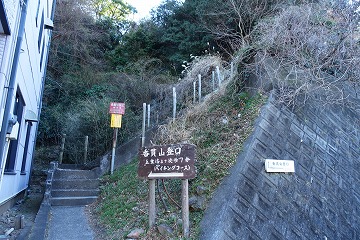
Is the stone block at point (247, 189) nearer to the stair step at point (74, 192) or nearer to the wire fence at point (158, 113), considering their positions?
the stair step at point (74, 192)

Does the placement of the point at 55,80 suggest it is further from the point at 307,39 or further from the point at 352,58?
the point at 352,58

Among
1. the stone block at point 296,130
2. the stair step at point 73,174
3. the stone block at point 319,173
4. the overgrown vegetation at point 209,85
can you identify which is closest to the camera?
the stone block at point 319,173

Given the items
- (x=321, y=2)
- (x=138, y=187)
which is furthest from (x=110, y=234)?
(x=321, y=2)

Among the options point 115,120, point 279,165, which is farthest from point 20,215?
point 279,165

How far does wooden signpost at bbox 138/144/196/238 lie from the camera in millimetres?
4473

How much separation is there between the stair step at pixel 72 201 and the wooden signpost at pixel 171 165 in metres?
3.60

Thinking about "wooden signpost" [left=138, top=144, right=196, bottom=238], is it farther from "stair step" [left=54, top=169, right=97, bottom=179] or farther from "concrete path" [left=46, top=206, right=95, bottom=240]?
"stair step" [left=54, top=169, right=97, bottom=179]

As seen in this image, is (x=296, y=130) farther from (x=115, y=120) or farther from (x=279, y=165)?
(x=115, y=120)

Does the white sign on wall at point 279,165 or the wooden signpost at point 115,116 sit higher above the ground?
the wooden signpost at point 115,116

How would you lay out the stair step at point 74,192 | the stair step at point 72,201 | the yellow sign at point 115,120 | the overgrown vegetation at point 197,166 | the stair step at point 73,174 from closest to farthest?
the overgrown vegetation at point 197,166 → the stair step at point 72,201 → the stair step at point 74,192 → the stair step at point 73,174 → the yellow sign at point 115,120

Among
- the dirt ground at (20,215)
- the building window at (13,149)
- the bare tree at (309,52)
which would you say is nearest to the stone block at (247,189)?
the bare tree at (309,52)

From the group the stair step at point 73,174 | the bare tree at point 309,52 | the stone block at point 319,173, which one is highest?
the bare tree at point 309,52

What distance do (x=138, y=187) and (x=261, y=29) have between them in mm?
5497

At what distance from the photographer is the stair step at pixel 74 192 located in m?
7.79
